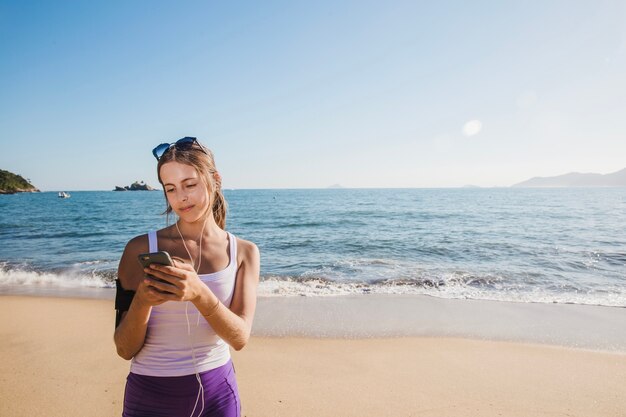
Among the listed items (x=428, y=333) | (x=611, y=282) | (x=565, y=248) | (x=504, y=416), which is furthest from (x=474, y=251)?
(x=504, y=416)

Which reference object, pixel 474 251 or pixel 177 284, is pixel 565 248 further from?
pixel 177 284

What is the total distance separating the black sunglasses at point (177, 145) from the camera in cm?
195

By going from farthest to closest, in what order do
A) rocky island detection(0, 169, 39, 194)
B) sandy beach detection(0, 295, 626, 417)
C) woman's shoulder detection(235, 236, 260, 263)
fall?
rocky island detection(0, 169, 39, 194), sandy beach detection(0, 295, 626, 417), woman's shoulder detection(235, 236, 260, 263)

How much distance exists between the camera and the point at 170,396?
171cm

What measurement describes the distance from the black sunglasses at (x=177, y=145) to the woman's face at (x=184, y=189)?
0.15 meters

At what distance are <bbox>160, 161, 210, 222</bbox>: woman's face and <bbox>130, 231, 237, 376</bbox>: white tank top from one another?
20 centimetres

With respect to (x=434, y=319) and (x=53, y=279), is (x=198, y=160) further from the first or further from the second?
(x=53, y=279)

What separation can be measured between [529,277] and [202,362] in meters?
13.2

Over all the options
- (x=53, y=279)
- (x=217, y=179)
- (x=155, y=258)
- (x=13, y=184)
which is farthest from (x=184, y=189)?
(x=13, y=184)

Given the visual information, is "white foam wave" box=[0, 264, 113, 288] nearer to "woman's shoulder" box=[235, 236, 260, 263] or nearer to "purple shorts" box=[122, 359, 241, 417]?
"purple shorts" box=[122, 359, 241, 417]

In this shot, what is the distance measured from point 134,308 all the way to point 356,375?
413 centimetres

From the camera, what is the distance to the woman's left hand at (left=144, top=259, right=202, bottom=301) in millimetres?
1337

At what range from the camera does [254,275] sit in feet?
6.54

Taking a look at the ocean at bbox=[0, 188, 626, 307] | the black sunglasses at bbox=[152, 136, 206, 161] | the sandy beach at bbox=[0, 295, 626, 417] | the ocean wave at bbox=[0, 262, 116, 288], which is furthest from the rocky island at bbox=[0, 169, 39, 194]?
the black sunglasses at bbox=[152, 136, 206, 161]
